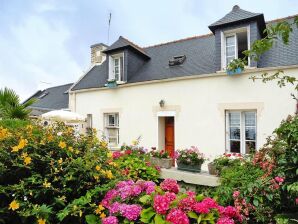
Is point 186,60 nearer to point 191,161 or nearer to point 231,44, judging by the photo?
point 231,44

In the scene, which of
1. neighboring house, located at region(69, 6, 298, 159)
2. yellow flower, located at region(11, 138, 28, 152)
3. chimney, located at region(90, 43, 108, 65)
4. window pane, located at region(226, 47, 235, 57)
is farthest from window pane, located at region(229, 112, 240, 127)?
chimney, located at region(90, 43, 108, 65)

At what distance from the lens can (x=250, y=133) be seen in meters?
8.29

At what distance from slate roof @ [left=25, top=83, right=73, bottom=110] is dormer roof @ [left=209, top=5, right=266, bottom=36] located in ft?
37.3

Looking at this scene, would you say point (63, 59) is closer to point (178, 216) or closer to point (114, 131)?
point (114, 131)

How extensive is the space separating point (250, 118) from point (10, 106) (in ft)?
27.5

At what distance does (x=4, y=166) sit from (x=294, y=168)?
3.17 m

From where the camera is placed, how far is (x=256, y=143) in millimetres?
8047

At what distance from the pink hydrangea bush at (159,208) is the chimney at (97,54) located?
12630 millimetres

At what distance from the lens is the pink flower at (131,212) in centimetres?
243

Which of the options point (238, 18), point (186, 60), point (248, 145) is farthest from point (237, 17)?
point (248, 145)

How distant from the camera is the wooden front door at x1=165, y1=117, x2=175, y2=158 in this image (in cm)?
1029

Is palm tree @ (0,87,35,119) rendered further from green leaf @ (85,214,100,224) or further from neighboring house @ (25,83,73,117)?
green leaf @ (85,214,100,224)

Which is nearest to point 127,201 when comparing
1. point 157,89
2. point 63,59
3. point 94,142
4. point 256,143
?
point 94,142

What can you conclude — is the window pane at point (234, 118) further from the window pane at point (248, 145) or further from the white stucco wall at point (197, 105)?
the window pane at point (248, 145)
